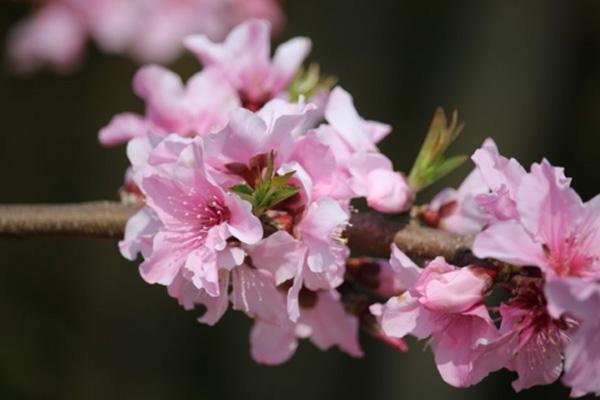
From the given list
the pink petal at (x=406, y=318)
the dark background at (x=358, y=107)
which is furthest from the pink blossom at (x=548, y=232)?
the dark background at (x=358, y=107)

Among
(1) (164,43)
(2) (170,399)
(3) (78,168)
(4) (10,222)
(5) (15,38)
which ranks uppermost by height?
(4) (10,222)

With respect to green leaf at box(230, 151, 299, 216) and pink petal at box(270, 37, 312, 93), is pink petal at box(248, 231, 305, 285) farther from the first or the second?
pink petal at box(270, 37, 312, 93)

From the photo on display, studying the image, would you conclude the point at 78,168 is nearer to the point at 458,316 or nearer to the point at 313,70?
the point at 313,70

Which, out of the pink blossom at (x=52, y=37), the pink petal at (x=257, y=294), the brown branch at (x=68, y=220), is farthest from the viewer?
the pink blossom at (x=52, y=37)

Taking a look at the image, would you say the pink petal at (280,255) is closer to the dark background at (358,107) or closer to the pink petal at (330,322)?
the pink petal at (330,322)

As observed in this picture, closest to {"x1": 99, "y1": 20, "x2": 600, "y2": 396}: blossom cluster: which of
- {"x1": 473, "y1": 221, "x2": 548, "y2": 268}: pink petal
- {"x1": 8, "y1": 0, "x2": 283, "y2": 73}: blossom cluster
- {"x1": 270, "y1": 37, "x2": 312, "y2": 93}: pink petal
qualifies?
{"x1": 473, "y1": 221, "x2": 548, "y2": 268}: pink petal

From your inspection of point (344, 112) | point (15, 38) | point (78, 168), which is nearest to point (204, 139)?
point (344, 112)
